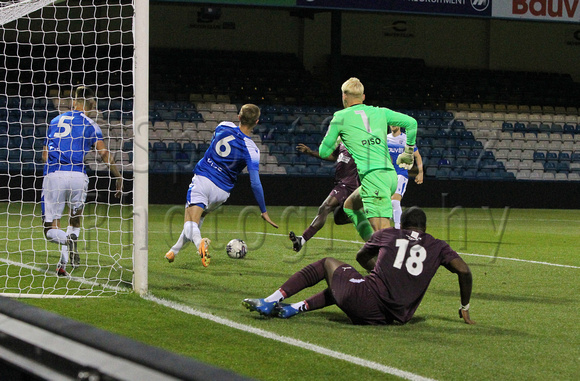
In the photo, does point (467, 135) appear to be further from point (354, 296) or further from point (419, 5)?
point (354, 296)

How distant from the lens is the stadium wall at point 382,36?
24969 millimetres

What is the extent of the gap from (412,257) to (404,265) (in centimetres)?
7

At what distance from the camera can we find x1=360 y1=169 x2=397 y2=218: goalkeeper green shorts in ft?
20.4

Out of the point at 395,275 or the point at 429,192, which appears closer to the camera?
the point at 395,275

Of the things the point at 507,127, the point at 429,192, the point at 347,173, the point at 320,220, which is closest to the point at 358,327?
the point at 320,220

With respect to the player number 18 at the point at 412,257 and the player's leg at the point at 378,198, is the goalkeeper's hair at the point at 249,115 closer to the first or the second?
the player's leg at the point at 378,198

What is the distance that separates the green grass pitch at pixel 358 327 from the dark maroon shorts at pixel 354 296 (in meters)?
0.10

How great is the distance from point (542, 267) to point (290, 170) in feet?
43.0

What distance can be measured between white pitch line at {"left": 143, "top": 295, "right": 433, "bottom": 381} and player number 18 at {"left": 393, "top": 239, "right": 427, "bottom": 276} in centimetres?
79

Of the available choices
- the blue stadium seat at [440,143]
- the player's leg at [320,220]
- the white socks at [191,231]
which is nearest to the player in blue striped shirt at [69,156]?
the white socks at [191,231]

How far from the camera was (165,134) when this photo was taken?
69.2 feet

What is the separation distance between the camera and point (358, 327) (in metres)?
4.84

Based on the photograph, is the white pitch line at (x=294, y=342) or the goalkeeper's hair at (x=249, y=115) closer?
the white pitch line at (x=294, y=342)

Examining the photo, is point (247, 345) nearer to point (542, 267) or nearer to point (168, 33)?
point (542, 267)
